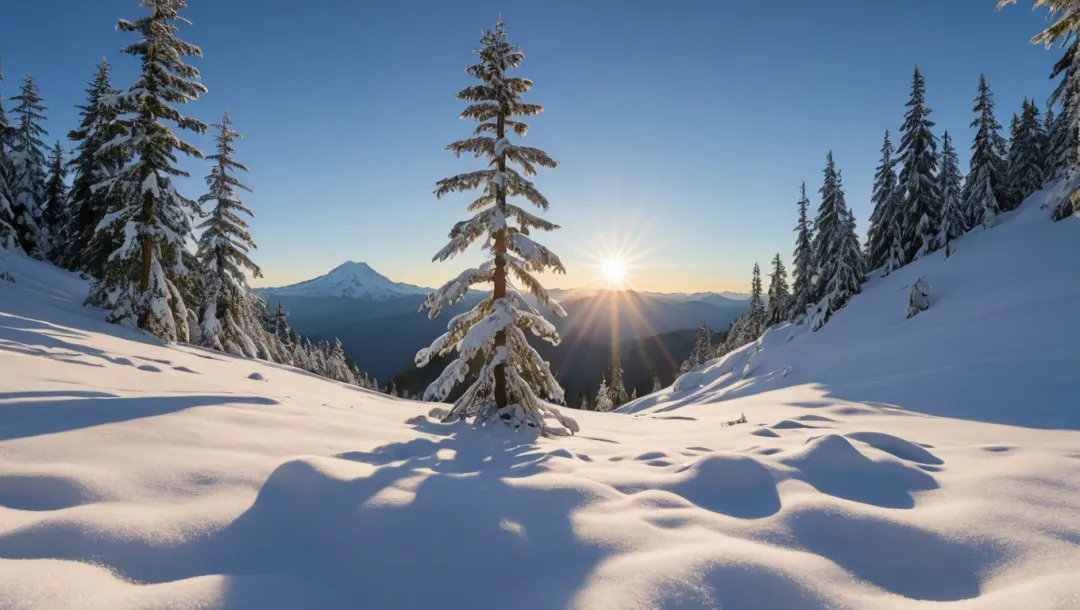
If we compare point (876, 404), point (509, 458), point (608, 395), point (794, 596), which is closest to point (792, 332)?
point (876, 404)

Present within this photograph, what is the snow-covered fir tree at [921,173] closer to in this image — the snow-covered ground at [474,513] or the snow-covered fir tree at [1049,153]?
the snow-covered fir tree at [1049,153]

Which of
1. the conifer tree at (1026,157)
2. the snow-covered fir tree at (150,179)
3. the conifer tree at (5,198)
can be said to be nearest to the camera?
the snow-covered fir tree at (150,179)

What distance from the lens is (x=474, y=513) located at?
421cm

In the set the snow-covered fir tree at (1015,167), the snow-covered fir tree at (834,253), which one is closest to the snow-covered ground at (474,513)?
the snow-covered fir tree at (834,253)

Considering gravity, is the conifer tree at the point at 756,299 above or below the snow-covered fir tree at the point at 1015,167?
below

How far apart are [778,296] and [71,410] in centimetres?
5461

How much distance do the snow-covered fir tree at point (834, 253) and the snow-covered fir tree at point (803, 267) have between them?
57.0 inches

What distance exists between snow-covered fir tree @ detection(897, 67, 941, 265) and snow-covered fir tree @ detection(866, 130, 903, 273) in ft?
4.31

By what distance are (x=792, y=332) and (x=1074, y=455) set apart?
3507cm

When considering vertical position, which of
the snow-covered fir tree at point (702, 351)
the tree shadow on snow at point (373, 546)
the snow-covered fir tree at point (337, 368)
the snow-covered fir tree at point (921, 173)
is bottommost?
the snow-covered fir tree at point (337, 368)

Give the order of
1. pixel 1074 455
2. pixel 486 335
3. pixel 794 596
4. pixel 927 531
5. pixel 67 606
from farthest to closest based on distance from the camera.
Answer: pixel 486 335, pixel 1074 455, pixel 927 531, pixel 794 596, pixel 67 606

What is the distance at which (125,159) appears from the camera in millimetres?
16188

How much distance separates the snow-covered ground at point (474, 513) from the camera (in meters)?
2.90

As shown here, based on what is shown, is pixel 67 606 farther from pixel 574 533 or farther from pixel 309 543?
pixel 574 533
